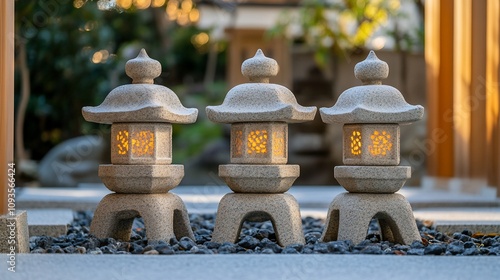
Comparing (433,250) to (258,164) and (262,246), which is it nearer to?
(262,246)

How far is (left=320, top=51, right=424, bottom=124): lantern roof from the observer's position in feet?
15.4

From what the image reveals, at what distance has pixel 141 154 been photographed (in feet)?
15.8

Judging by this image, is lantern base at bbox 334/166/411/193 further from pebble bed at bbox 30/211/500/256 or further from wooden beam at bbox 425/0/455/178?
wooden beam at bbox 425/0/455/178

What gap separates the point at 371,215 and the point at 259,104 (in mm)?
973

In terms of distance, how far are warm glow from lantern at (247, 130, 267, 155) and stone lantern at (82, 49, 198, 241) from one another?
431 mm

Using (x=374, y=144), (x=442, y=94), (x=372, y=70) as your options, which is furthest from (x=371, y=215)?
(x=442, y=94)

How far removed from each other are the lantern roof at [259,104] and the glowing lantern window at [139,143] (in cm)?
38

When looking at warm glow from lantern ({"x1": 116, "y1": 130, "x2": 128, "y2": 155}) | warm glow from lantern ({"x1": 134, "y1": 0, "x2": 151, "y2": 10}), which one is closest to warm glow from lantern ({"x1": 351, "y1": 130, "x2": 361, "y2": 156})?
warm glow from lantern ({"x1": 116, "y1": 130, "x2": 128, "y2": 155})

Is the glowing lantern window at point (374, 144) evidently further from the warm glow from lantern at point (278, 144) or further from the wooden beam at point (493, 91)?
the wooden beam at point (493, 91)

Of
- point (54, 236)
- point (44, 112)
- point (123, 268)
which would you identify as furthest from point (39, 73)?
point (123, 268)

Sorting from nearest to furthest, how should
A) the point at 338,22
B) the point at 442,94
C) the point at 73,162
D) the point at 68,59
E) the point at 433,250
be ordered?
the point at 433,250 → the point at 442,94 → the point at 73,162 → the point at 68,59 → the point at 338,22

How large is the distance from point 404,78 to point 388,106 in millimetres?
11341

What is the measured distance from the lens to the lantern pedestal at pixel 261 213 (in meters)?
4.68

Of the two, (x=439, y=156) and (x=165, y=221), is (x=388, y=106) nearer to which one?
(x=165, y=221)
